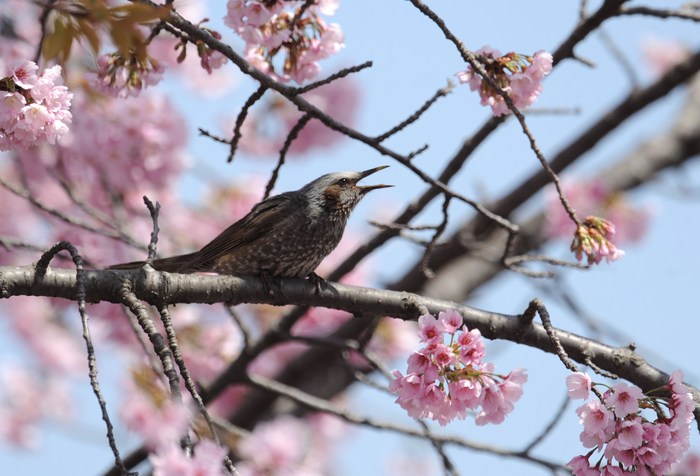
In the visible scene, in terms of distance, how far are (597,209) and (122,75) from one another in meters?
4.30

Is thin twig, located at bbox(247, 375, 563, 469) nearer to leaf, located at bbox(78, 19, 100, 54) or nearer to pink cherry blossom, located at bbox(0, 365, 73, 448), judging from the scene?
leaf, located at bbox(78, 19, 100, 54)

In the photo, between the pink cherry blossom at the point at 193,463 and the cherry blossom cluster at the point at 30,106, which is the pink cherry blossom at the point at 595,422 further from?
the cherry blossom cluster at the point at 30,106

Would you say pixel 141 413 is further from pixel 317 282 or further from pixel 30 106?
pixel 30 106

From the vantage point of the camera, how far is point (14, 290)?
94.9 inches

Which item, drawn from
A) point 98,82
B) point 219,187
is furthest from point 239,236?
point 219,187

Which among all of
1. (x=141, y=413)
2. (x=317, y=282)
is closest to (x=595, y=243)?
(x=317, y=282)

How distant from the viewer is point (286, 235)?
3.58m

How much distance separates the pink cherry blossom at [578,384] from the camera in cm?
222

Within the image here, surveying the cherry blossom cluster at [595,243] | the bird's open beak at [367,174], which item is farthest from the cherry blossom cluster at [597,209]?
the cherry blossom cluster at [595,243]

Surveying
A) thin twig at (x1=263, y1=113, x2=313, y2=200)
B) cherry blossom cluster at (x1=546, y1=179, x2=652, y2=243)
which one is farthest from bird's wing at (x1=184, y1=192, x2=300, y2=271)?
cherry blossom cluster at (x1=546, y1=179, x2=652, y2=243)

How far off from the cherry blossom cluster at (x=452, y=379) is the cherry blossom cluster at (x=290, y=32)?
123 cm

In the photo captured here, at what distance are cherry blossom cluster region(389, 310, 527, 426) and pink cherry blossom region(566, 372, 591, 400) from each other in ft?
0.69

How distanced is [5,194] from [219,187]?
196 cm

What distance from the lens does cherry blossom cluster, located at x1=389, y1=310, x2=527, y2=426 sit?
240 cm
